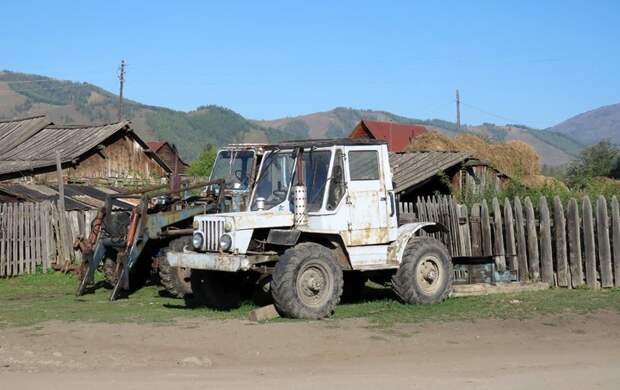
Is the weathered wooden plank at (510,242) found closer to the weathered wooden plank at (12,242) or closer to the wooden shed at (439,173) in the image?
the wooden shed at (439,173)

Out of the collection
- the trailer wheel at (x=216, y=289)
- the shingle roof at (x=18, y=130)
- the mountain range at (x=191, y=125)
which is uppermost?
the mountain range at (x=191, y=125)

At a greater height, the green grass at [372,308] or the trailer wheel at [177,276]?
the trailer wheel at [177,276]

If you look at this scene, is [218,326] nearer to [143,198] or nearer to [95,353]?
[95,353]

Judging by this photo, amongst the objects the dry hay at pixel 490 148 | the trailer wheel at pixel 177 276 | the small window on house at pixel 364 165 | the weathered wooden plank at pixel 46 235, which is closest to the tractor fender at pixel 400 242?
the small window on house at pixel 364 165

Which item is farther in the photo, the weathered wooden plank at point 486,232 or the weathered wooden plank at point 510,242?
the weathered wooden plank at point 486,232

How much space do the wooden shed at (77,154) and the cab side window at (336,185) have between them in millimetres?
23738

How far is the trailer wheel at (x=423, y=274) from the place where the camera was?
1343 cm

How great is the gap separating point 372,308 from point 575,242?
14.1 ft

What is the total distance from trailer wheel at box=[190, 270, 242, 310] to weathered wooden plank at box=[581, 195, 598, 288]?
605 cm

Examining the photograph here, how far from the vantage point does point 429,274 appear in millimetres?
13688

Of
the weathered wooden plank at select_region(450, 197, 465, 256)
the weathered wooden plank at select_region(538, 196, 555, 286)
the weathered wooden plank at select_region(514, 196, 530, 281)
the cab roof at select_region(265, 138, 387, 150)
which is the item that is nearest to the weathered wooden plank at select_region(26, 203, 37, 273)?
the cab roof at select_region(265, 138, 387, 150)

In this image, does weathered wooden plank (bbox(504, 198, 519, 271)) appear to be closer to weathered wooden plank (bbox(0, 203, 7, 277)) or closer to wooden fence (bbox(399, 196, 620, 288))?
wooden fence (bbox(399, 196, 620, 288))

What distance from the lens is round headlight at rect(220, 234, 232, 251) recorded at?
12.5 meters

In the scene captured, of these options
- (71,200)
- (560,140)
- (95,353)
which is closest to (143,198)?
(95,353)
